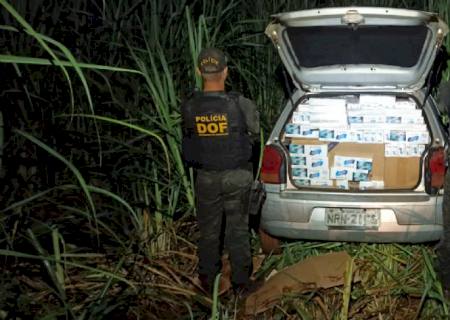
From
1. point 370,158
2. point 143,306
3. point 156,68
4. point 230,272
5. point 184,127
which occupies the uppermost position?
point 156,68

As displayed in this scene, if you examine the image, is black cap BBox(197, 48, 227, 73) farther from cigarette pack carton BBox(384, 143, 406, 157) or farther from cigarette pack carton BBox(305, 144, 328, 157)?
cigarette pack carton BBox(384, 143, 406, 157)

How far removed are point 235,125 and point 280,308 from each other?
128cm

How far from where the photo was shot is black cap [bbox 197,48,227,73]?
16.4ft

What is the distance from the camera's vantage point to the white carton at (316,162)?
568 cm

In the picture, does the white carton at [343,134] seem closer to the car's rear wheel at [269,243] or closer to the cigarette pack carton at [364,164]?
the cigarette pack carton at [364,164]

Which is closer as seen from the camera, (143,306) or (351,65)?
(143,306)

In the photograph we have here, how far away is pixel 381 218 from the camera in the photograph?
5.40m

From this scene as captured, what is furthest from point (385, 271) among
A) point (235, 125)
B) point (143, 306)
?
point (143, 306)

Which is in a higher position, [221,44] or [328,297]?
[221,44]

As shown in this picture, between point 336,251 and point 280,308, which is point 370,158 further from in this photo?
point 280,308

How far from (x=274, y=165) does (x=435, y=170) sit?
3.73 feet

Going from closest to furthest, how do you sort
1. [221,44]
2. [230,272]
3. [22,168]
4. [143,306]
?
1. [143,306]
2. [22,168]
3. [230,272]
4. [221,44]

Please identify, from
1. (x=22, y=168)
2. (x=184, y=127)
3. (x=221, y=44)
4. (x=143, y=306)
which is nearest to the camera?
(x=143, y=306)

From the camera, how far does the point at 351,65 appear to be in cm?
576
